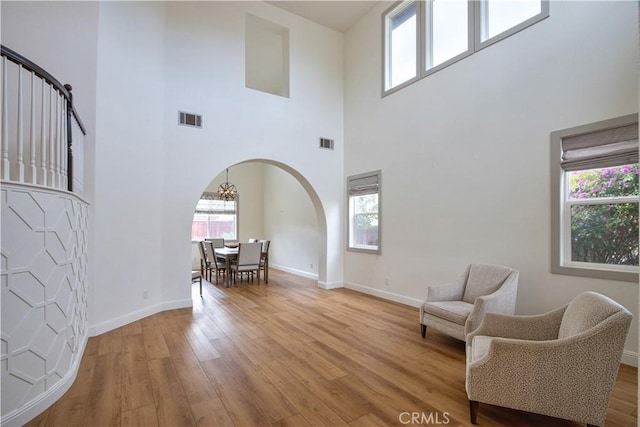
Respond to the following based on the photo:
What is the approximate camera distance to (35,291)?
2092 millimetres

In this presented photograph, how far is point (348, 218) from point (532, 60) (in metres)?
3.78

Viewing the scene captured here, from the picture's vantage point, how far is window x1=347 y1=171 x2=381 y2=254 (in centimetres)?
559

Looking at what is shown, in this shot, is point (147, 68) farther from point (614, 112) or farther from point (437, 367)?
point (614, 112)

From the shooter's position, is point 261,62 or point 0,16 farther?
point 261,62

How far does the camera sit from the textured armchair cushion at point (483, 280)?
3.34m

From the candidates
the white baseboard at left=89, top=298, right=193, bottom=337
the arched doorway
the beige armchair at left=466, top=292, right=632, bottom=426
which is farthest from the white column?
the arched doorway

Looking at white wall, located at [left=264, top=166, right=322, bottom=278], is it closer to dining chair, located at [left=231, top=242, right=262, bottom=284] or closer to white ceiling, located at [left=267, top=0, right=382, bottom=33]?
dining chair, located at [left=231, top=242, right=262, bottom=284]

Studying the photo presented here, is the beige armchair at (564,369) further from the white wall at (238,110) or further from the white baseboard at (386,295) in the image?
the white wall at (238,110)

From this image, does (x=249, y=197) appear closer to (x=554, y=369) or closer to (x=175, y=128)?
(x=175, y=128)

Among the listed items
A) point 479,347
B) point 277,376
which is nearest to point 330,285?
point 277,376

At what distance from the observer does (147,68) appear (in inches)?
170

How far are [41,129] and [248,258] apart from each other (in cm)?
443

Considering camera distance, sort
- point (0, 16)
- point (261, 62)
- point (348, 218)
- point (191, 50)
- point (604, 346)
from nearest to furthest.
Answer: point (604, 346), point (0, 16), point (191, 50), point (348, 218), point (261, 62)

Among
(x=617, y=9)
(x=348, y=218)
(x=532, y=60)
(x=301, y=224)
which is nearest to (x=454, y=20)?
(x=532, y=60)
